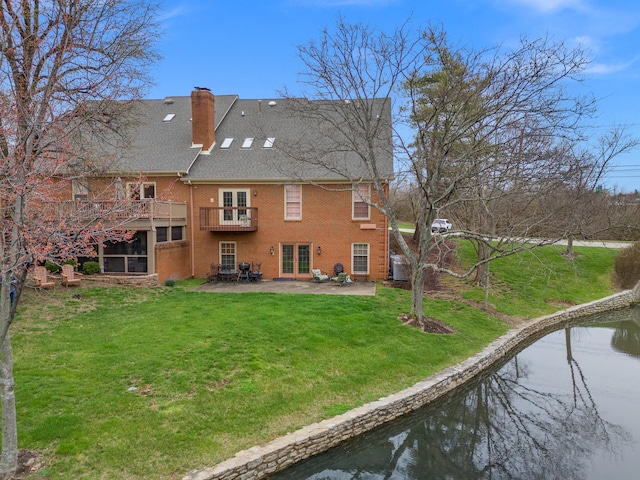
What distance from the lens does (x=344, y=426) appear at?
7164 millimetres

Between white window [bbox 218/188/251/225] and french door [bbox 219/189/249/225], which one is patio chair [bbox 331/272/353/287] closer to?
white window [bbox 218/188/251/225]

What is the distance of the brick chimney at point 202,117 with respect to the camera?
18.3 meters

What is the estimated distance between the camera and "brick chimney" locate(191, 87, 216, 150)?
721 inches

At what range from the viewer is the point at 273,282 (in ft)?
55.5

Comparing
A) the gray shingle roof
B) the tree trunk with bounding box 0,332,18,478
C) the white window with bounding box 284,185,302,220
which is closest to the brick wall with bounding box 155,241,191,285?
the gray shingle roof

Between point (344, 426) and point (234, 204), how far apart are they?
12165 mm

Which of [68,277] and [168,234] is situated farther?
[168,234]

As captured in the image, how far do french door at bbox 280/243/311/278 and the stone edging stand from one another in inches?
328

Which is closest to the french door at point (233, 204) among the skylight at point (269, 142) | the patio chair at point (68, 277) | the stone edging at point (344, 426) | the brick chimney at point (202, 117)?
the skylight at point (269, 142)

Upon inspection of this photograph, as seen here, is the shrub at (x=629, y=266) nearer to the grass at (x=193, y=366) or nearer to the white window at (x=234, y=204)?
the grass at (x=193, y=366)

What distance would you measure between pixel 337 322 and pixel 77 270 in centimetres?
1070

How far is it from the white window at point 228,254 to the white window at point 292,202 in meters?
2.78

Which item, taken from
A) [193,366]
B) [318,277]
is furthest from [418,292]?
[193,366]

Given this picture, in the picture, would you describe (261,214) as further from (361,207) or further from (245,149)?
(361,207)
